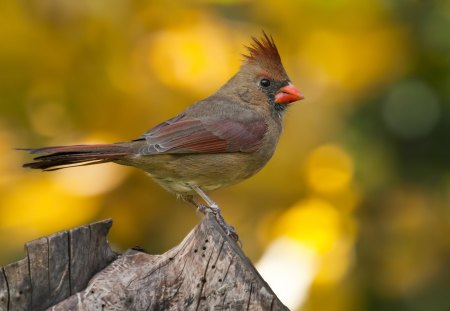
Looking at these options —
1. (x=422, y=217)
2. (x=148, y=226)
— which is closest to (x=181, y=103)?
(x=148, y=226)

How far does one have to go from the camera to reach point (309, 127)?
4922mm

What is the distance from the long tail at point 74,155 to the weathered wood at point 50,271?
0.64 m

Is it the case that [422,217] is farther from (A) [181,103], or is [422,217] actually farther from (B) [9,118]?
(B) [9,118]

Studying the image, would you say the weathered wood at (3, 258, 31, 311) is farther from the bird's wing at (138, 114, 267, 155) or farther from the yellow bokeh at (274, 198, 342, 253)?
the yellow bokeh at (274, 198, 342, 253)

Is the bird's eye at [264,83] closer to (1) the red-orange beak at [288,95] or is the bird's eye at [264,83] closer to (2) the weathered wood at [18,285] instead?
(1) the red-orange beak at [288,95]

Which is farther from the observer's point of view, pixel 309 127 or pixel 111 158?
pixel 309 127

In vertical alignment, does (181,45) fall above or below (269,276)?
above

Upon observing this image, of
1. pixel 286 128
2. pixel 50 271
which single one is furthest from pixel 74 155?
pixel 286 128

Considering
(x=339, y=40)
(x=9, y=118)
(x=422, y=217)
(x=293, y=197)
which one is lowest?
(x=422, y=217)

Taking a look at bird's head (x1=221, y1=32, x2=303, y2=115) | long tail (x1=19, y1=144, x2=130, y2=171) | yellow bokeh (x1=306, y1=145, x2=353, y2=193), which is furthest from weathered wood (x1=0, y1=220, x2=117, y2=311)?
bird's head (x1=221, y1=32, x2=303, y2=115)

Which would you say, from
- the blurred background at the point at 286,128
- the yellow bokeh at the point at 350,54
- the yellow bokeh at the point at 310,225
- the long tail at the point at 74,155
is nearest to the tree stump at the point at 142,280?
the long tail at the point at 74,155

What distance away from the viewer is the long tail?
13.5 ft

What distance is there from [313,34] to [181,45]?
664 millimetres

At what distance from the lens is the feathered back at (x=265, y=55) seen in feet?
16.0
